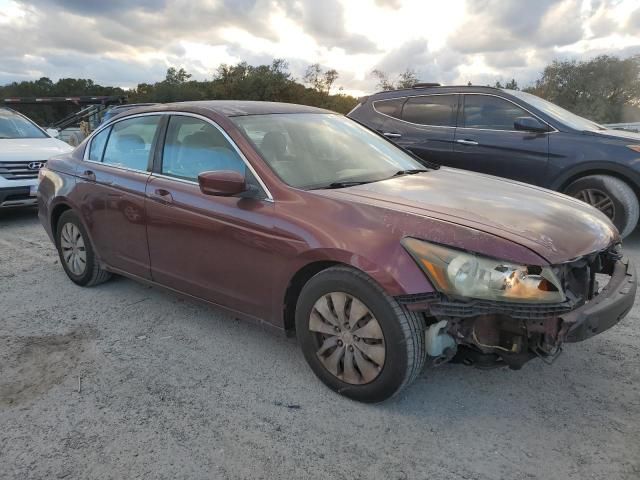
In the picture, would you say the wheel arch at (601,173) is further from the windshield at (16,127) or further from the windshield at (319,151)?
the windshield at (16,127)

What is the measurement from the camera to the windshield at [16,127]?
836cm

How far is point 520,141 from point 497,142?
259 mm

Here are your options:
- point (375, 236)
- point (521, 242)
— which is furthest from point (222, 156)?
point (521, 242)

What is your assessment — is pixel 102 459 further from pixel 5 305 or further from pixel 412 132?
pixel 412 132

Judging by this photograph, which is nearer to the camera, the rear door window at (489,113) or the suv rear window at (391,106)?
the rear door window at (489,113)

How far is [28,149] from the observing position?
7.74 meters

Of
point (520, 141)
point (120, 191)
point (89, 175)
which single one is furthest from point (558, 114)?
point (89, 175)

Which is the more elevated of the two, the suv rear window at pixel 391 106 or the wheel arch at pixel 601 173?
the suv rear window at pixel 391 106

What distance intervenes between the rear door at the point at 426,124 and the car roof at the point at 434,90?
72 mm

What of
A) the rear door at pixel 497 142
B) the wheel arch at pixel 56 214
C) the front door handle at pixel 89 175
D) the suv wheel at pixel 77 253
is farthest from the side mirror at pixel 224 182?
the rear door at pixel 497 142

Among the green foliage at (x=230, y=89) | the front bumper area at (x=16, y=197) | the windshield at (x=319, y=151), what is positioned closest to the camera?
A: the windshield at (x=319, y=151)

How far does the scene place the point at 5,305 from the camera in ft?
14.1

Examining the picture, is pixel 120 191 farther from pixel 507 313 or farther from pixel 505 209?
pixel 507 313

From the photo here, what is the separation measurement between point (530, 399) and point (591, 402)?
0.31 meters
